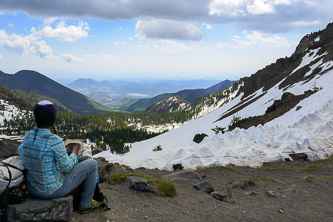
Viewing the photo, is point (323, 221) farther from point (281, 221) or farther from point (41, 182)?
point (41, 182)

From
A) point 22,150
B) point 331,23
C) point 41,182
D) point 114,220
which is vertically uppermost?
point 331,23

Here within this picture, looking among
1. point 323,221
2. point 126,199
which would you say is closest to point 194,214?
point 126,199

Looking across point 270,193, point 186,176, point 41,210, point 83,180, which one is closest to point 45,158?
point 41,210

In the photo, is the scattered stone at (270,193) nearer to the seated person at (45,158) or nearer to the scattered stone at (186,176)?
the scattered stone at (186,176)

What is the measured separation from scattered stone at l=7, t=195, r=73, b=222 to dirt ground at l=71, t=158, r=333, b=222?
1.95 ft

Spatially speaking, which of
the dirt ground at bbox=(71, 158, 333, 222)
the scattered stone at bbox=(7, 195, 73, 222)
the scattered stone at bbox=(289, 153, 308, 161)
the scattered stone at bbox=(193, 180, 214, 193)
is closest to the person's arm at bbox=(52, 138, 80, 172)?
the scattered stone at bbox=(7, 195, 73, 222)

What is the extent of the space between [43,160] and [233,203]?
732 centimetres

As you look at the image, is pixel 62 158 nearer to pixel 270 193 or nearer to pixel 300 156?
pixel 270 193

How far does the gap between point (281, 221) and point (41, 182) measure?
24.8ft

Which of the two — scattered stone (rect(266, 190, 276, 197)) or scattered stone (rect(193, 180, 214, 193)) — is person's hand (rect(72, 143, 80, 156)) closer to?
scattered stone (rect(193, 180, 214, 193))

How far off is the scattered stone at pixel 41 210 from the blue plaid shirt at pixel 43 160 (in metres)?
0.24

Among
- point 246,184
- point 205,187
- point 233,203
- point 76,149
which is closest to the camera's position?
point 76,149

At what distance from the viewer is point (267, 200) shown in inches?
361

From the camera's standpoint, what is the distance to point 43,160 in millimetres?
4977
